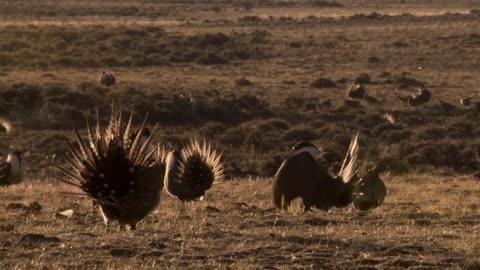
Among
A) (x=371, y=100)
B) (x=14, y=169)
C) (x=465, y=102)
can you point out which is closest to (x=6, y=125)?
(x=14, y=169)

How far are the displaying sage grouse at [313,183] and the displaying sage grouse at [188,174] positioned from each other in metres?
1.30

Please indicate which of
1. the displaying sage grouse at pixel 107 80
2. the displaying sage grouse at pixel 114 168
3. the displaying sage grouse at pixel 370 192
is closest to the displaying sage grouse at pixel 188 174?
the displaying sage grouse at pixel 370 192

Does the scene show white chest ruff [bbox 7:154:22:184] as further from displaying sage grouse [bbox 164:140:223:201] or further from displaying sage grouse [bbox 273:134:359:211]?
displaying sage grouse [bbox 273:134:359:211]

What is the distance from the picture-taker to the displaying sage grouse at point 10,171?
1293cm

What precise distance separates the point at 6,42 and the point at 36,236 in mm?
31064

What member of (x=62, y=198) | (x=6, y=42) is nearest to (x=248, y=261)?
(x=62, y=198)

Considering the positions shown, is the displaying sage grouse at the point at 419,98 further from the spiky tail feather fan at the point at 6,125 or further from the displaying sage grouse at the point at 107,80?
the spiky tail feather fan at the point at 6,125

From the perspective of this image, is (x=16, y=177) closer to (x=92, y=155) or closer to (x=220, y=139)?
(x=92, y=155)

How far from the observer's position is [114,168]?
7.04 meters

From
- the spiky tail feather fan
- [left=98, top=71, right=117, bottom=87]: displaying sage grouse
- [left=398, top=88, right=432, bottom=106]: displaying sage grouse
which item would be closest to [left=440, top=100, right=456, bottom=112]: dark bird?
[left=398, top=88, right=432, bottom=106]: displaying sage grouse

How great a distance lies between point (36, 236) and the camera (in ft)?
23.2

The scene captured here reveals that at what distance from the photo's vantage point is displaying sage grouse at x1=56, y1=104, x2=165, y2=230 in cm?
700

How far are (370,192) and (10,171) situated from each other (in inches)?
206

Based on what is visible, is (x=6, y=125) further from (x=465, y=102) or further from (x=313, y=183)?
(x=313, y=183)
